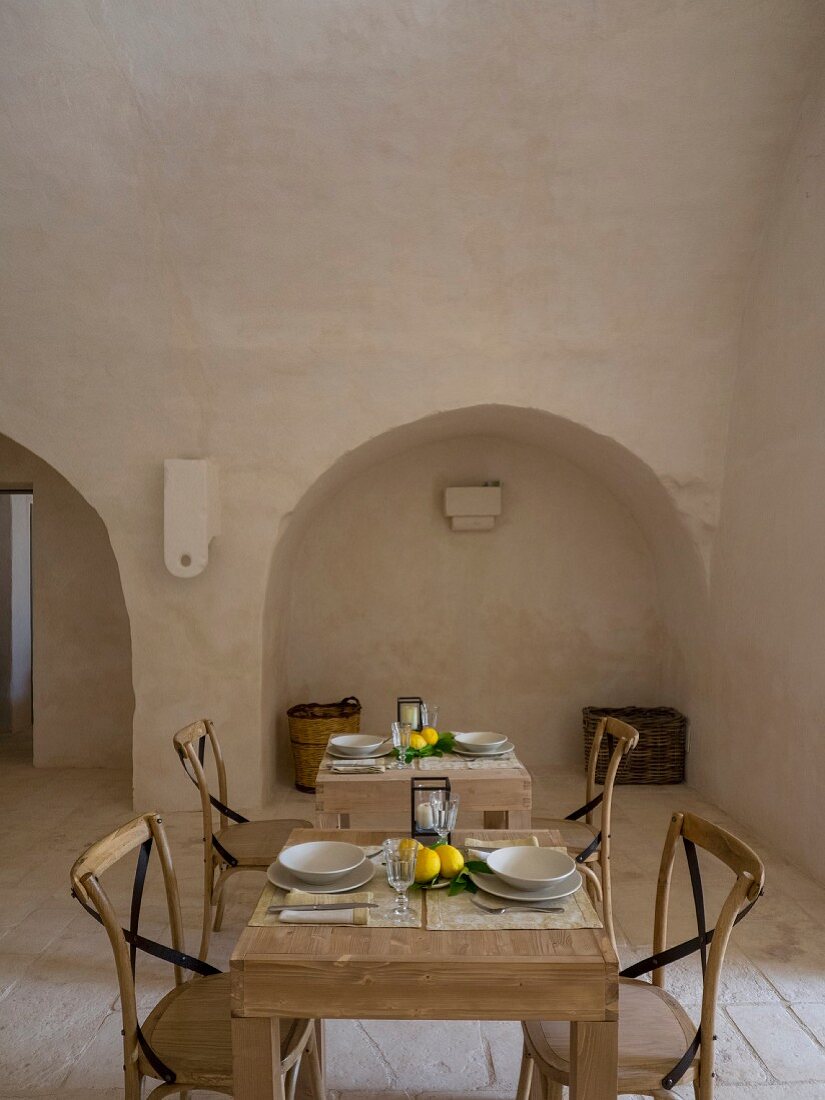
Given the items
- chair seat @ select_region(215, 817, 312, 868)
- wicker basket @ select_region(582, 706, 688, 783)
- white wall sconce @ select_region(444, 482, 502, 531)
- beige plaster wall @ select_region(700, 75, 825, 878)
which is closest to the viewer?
chair seat @ select_region(215, 817, 312, 868)

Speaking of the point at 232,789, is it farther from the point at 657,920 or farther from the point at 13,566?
the point at 13,566

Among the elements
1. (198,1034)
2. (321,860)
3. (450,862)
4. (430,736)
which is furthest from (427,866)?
(430,736)

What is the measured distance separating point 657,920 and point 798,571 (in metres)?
2.27

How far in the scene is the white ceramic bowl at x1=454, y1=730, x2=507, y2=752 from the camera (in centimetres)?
331

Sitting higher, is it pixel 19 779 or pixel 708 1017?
pixel 708 1017

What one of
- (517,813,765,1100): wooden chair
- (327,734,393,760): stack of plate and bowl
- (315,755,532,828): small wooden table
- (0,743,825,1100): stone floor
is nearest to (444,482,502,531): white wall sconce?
(0,743,825,1100): stone floor

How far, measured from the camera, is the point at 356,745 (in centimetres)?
335

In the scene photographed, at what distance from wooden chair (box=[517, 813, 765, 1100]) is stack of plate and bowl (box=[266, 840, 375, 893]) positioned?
0.49m

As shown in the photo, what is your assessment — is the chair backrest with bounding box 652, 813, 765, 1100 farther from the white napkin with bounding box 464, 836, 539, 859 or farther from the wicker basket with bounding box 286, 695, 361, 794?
the wicker basket with bounding box 286, 695, 361, 794

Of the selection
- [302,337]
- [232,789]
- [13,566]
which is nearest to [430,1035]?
[232,789]

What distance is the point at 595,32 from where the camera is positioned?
3576 mm

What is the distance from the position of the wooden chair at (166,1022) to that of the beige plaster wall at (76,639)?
3958mm

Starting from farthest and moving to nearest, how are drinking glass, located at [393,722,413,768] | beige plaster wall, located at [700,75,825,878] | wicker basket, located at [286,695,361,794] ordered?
wicker basket, located at [286,695,361,794] < beige plaster wall, located at [700,75,825,878] < drinking glass, located at [393,722,413,768]

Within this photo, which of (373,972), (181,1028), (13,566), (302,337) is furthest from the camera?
(13,566)
